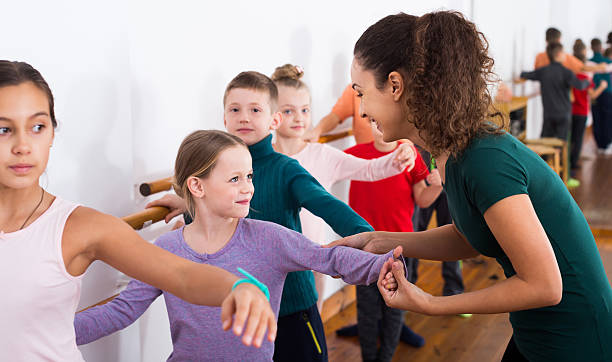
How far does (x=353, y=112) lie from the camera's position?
127 inches

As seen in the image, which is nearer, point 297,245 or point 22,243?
point 22,243

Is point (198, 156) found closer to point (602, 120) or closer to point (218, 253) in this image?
point (218, 253)

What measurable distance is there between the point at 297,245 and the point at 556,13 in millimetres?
8027

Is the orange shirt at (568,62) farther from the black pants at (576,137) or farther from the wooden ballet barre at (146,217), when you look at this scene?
the wooden ballet barre at (146,217)

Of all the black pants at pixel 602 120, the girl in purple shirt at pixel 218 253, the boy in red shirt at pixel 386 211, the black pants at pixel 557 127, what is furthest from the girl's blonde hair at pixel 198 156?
the black pants at pixel 602 120

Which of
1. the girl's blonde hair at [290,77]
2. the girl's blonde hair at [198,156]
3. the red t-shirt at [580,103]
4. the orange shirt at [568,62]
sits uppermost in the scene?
the girl's blonde hair at [290,77]

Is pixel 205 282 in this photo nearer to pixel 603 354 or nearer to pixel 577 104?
pixel 603 354

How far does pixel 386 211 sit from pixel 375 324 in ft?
1.68

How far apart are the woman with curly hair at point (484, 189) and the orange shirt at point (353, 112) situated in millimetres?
1784

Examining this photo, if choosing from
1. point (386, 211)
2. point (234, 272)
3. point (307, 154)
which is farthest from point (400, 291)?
point (386, 211)

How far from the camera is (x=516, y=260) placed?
118 cm

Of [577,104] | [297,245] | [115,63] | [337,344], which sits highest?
[115,63]

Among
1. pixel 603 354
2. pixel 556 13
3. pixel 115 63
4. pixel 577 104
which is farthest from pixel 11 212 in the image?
pixel 556 13

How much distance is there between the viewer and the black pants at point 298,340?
1.81 metres
